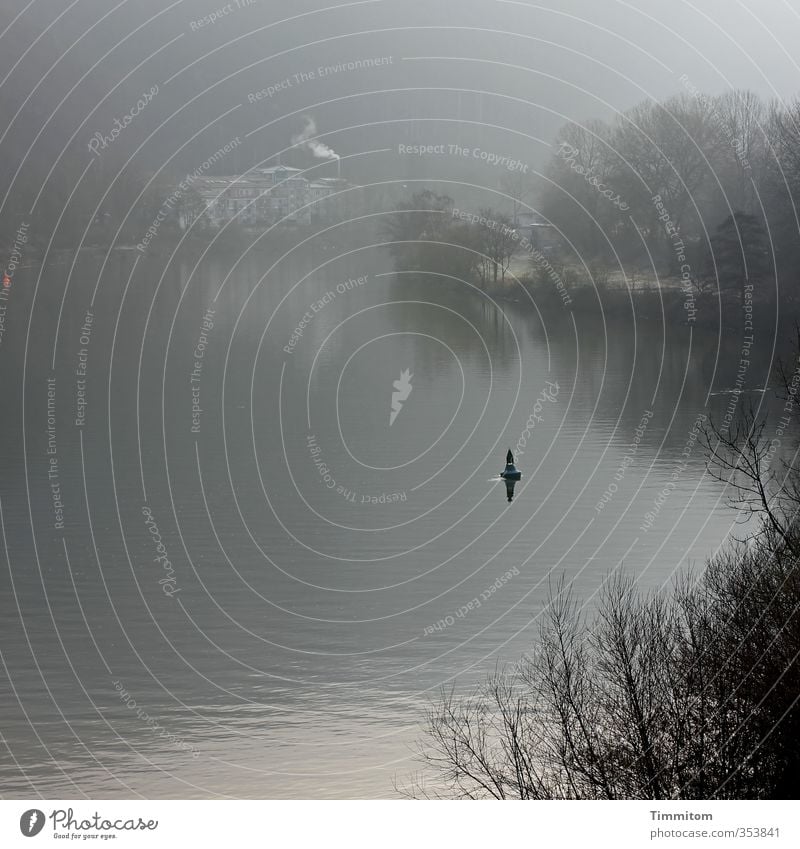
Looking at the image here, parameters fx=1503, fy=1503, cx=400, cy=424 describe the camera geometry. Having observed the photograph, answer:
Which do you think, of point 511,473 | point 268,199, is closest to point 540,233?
point 268,199

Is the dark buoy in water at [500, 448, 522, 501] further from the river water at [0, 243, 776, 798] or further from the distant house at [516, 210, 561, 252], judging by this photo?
the distant house at [516, 210, 561, 252]

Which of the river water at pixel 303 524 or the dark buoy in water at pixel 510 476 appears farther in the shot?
the dark buoy in water at pixel 510 476

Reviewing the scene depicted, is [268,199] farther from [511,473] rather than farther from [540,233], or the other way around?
[511,473]

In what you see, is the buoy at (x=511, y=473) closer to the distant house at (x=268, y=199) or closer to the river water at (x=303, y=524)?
the river water at (x=303, y=524)

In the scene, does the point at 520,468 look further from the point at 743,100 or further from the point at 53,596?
the point at 743,100

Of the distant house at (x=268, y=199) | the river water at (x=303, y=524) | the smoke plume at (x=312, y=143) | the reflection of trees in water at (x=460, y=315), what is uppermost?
the smoke plume at (x=312, y=143)

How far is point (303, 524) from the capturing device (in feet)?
154

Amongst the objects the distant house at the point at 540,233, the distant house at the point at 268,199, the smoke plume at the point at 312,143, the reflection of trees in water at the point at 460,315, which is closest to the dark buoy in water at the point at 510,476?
the reflection of trees in water at the point at 460,315

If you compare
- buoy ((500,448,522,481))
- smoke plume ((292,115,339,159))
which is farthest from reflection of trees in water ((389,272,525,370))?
smoke plume ((292,115,339,159))

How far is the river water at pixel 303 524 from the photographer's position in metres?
31.3

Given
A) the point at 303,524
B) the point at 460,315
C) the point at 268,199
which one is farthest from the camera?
the point at 268,199

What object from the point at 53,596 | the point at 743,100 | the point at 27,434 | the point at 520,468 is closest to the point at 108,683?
the point at 53,596

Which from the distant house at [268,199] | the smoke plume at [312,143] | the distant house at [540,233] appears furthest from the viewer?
the smoke plume at [312,143]

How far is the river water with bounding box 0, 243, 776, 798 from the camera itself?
3127 cm
